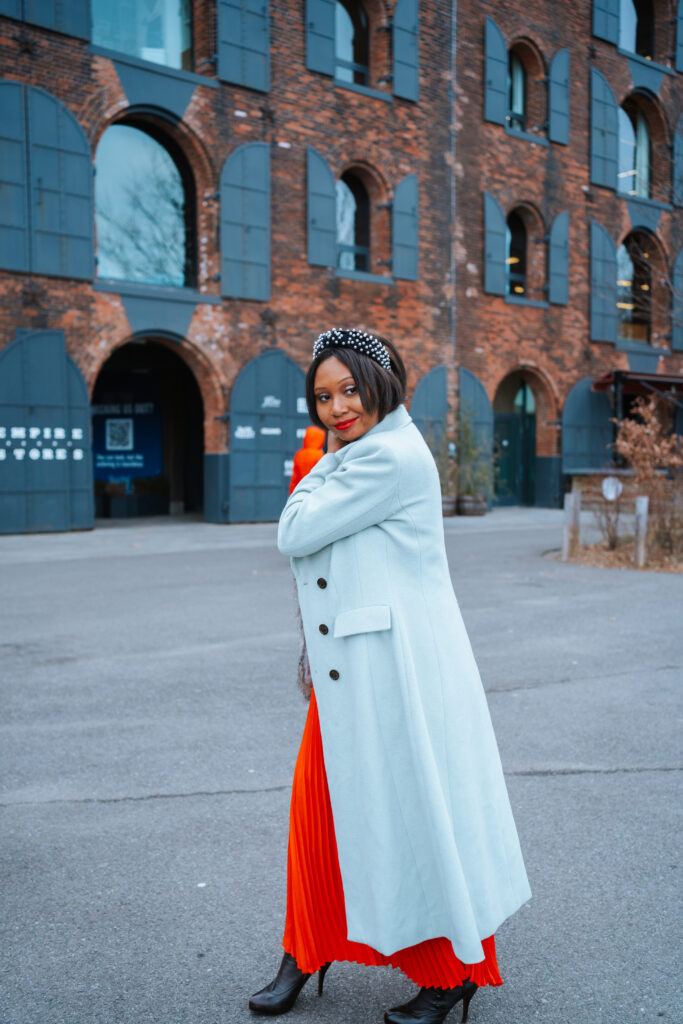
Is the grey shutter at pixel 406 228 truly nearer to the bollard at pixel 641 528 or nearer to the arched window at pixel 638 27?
the arched window at pixel 638 27

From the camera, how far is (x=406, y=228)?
20.8 metres

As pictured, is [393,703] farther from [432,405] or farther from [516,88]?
[516,88]

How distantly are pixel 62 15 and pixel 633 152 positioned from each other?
56.4 ft

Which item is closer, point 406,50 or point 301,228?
point 301,228

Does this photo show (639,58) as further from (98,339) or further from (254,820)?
(254,820)

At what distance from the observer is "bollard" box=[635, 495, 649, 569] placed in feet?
37.8

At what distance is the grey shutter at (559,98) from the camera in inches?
925

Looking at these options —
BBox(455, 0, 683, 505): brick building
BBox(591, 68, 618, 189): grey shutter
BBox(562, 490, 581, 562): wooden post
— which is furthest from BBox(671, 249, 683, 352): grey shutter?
BBox(562, 490, 581, 562): wooden post

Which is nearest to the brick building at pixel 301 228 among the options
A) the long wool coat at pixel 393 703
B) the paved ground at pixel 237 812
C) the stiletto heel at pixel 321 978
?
the paved ground at pixel 237 812

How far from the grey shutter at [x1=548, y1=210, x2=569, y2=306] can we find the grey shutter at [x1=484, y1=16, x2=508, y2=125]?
9.90 feet

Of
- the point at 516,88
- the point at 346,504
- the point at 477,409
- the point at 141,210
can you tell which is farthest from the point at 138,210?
the point at 346,504

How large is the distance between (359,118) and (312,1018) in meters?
20.1

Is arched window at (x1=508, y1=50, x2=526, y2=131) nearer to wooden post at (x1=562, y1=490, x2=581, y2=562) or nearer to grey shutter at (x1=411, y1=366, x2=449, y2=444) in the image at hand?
grey shutter at (x1=411, y1=366, x2=449, y2=444)

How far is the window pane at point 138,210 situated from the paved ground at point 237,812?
1069cm
